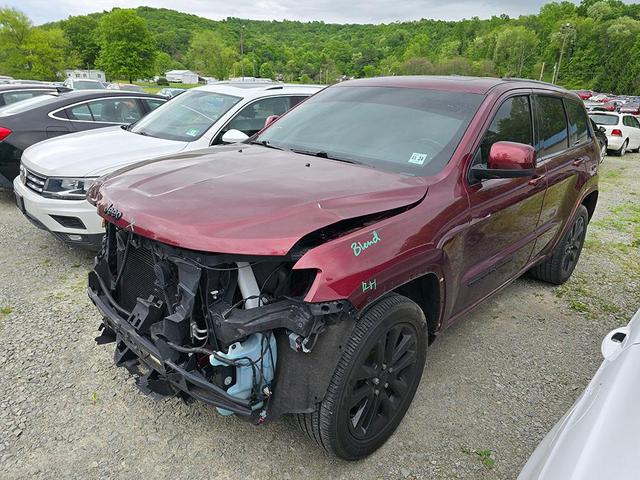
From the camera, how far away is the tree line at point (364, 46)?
188 feet

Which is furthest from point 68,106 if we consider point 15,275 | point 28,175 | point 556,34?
point 556,34

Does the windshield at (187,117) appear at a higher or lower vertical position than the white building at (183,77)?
higher

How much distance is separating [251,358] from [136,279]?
87 cm

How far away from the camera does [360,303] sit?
199 centimetres

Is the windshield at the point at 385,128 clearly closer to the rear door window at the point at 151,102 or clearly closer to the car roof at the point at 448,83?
the car roof at the point at 448,83

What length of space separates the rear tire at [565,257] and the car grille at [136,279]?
11.7ft

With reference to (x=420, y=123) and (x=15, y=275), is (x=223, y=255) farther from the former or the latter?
(x=15, y=275)

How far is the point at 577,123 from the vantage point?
4.22 metres

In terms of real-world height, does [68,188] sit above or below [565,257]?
above

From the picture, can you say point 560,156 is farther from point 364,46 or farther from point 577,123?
point 364,46

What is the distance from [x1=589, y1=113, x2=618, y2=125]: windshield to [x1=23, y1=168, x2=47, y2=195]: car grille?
1718cm

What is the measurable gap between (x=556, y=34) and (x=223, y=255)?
10687cm

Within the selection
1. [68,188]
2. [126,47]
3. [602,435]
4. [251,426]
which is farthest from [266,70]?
[602,435]

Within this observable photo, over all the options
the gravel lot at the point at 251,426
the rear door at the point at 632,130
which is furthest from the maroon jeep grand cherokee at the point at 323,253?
the rear door at the point at 632,130
